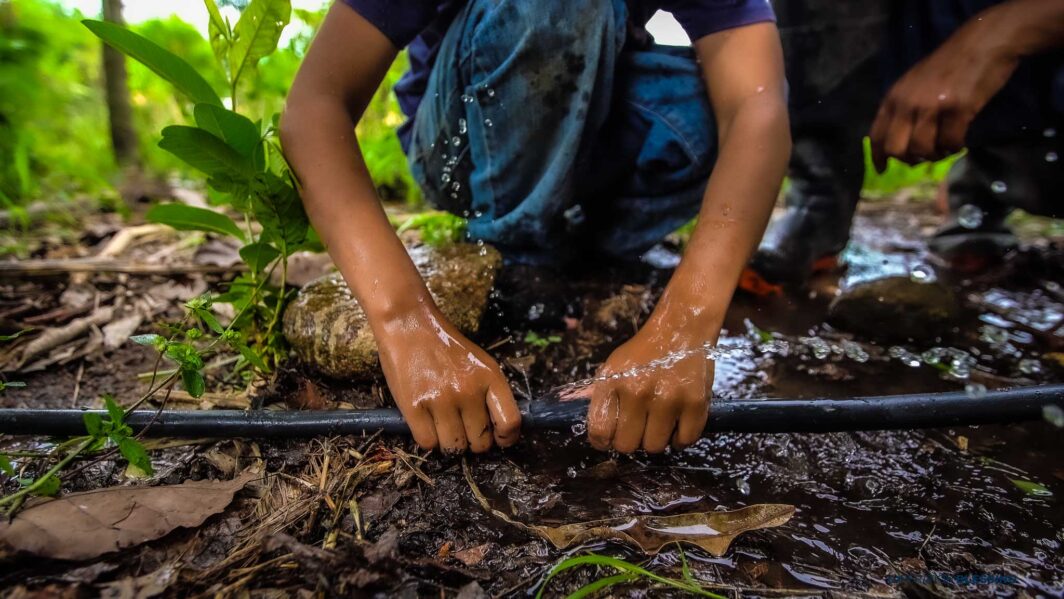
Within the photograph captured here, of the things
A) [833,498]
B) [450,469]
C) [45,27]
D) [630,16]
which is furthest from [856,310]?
[45,27]

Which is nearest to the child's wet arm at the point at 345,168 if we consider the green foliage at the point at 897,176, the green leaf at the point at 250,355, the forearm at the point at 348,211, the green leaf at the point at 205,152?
the forearm at the point at 348,211

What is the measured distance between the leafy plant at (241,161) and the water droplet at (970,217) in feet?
10.2

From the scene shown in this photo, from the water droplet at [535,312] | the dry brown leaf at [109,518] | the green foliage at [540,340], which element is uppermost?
the water droplet at [535,312]

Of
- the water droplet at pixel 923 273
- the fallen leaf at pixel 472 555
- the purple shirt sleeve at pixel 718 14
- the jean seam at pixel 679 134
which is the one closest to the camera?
the fallen leaf at pixel 472 555

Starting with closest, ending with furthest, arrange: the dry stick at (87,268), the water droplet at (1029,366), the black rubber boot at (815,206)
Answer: the water droplet at (1029,366), the dry stick at (87,268), the black rubber boot at (815,206)

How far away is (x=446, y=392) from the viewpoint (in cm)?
116

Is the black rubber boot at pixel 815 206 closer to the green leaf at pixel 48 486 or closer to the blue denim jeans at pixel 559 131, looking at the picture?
the blue denim jeans at pixel 559 131

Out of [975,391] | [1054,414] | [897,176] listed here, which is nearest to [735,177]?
[975,391]

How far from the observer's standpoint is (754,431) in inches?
47.8

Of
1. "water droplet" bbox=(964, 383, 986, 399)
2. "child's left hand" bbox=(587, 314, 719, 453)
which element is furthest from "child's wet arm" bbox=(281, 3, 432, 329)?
"water droplet" bbox=(964, 383, 986, 399)

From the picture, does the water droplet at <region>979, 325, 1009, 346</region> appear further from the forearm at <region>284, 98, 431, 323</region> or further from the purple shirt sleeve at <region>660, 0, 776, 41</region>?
the forearm at <region>284, 98, 431, 323</region>

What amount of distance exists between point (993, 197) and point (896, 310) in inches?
53.7

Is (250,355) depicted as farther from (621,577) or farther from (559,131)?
(559,131)

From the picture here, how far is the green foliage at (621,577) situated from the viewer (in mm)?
954
